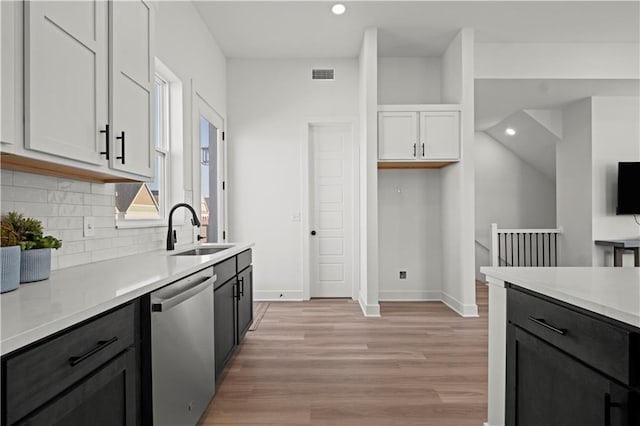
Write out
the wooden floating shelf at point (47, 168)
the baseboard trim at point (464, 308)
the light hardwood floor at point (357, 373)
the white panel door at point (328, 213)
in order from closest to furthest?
1. the wooden floating shelf at point (47, 168)
2. the light hardwood floor at point (357, 373)
3. the baseboard trim at point (464, 308)
4. the white panel door at point (328, 213)

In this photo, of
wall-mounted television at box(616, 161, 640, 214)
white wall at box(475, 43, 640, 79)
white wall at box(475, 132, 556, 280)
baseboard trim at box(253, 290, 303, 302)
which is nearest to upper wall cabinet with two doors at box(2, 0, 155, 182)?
baseboard trim at box(253, 290, 303, 302)

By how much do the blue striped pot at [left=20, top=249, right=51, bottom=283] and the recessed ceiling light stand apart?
357 cm

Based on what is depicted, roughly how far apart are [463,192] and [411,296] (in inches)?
64.9

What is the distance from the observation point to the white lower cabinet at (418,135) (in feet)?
15.7

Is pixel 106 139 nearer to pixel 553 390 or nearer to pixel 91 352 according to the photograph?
pixel 91 352

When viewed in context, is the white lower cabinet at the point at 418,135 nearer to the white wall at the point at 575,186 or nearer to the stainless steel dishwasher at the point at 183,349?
the white wall at the point at 575,186

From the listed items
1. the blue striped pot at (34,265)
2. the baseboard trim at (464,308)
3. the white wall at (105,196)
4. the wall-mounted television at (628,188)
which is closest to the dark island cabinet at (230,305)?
the white wall at (105,196)

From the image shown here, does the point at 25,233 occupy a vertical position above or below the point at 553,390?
above

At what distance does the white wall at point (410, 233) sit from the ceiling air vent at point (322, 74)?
146 centimetres

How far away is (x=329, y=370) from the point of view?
2.99m

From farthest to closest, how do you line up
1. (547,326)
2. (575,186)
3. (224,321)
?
(575,186), (224,321), (547,326)

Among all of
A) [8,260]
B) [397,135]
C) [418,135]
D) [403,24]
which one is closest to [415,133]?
[418,135]

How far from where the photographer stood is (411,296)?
5465 millimetres

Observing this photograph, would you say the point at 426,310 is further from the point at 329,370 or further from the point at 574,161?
the point at 574,161
